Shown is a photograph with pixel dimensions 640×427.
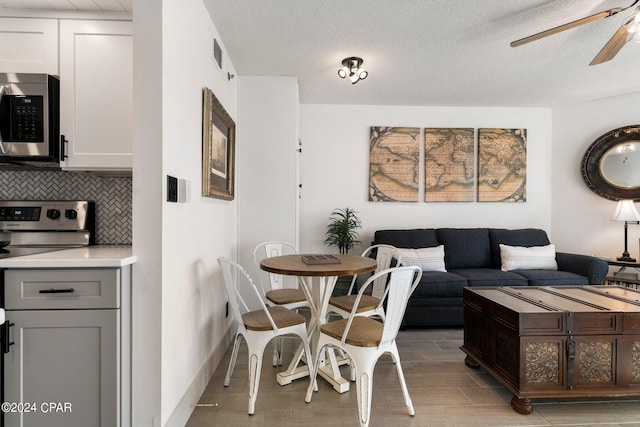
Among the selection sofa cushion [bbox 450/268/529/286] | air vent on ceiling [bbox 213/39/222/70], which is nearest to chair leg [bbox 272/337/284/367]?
sofa cushion [bbox 450/268/529/286]

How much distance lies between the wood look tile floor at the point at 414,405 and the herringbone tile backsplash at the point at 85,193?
1.27 m

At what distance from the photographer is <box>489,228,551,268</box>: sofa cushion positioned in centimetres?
412

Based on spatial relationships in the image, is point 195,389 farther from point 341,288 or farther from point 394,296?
point 341,288

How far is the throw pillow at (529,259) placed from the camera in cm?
385

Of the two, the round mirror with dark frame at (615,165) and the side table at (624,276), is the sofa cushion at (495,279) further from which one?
the round mirror with dark frame at (615,165)

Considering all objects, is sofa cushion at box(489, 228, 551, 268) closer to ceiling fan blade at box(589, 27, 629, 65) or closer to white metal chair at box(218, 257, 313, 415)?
ceiling fan blade at box(589, 27, 629, 65)

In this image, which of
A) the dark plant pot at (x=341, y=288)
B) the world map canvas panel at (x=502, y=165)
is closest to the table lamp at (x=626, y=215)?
the world map canvas panel at (x=502, y=165)

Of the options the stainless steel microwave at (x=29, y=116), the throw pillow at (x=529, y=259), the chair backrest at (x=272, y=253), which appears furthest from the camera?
the throw pillow at (x=529, y=259)

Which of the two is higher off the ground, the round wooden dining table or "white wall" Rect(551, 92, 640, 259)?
"white wall" Rect(551, 92, 640, 259)

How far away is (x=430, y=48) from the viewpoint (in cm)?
285

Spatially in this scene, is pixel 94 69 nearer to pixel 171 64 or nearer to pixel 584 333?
pixel 171 64

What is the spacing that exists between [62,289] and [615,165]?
5.59 meters

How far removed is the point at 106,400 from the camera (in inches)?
61.0

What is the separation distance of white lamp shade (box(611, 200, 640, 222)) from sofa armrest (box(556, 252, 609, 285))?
63cm
